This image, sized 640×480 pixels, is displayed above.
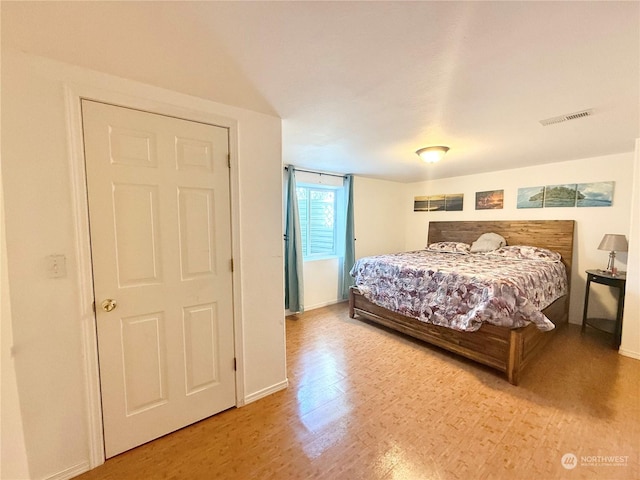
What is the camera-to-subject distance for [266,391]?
6.91ft

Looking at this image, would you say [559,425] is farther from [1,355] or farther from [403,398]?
[1,355]

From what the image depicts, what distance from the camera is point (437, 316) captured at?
8.98ft

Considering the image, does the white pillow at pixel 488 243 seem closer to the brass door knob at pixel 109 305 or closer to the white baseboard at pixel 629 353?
the white baseboard at pixel 629 353

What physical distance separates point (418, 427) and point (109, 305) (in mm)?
2036

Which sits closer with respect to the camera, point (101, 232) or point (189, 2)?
point (189, 2)

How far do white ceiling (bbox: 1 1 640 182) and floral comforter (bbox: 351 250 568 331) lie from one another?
1393 millimetres

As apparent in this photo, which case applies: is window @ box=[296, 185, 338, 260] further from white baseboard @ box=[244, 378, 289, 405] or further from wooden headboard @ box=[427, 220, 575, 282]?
white baseboard @ box=[244, 378, 289, 405]

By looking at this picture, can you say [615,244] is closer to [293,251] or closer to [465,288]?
[465,288]

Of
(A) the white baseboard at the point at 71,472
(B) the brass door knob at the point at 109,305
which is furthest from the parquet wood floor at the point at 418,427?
(B) the brass door knob at the point at 109,305

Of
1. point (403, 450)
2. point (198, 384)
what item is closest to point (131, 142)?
point (198, 384)

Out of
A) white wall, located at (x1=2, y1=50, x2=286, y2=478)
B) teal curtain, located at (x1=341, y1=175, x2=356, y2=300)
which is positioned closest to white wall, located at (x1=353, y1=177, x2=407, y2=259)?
teal curtain, located at (x1=341, y1=175, x2=356, y2=300)

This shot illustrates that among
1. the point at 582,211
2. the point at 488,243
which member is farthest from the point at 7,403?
the point at 582,211

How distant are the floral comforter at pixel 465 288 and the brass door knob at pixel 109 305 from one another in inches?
104

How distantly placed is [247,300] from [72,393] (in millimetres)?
1026
